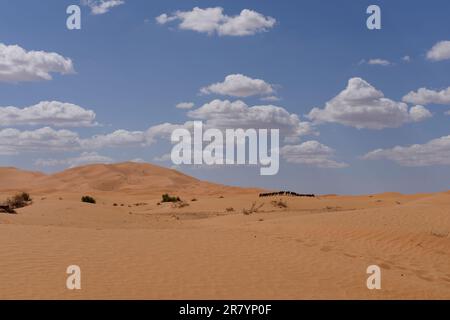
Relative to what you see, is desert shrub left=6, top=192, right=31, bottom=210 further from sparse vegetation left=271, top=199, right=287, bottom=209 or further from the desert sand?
sparse vegetation left=271, top=199, right=287, bottom=209

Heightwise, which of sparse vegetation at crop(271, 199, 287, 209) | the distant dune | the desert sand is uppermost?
the distant dune

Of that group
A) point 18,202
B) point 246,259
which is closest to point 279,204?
point 18,202

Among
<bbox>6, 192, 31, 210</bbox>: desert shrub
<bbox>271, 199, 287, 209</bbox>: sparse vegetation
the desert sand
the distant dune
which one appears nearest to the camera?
the desert sand

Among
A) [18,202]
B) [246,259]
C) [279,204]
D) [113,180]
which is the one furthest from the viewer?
[113,180]

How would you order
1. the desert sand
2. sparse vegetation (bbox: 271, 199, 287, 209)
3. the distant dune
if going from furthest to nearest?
the distant dune → sparse vegetation (bbox: 271, 199, 287, 209) → the desert sand

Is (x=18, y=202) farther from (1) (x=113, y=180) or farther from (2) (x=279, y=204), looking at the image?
(1) (x=113, y=180)

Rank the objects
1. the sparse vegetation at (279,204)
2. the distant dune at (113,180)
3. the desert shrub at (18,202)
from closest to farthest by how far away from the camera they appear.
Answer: the desert shrub at (18,202) < the sparse vegetation at (279,204) < the distant dune at (113,180)

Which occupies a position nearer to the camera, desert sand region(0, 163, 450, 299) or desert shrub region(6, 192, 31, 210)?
A: desert sand region(0, 163, 450, 299)

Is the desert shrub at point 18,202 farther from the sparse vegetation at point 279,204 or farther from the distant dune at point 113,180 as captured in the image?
the distant dune at point 113,180

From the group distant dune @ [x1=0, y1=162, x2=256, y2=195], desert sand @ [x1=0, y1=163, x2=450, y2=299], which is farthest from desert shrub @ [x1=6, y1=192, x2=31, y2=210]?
distant dune @ [x1=0, y1=162, x2=256, y2=195]

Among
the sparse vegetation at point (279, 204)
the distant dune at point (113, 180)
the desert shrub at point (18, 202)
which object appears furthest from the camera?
the distant dune at point (113, 180)

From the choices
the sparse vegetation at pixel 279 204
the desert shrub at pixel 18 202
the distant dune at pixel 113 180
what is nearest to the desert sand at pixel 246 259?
the desert shrub at pixel 18 202

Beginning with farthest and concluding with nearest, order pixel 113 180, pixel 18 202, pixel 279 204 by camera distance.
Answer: pixel 113 180 < pixel 279 204 < pixel 18 202

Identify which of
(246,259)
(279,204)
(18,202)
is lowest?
(246,259)
